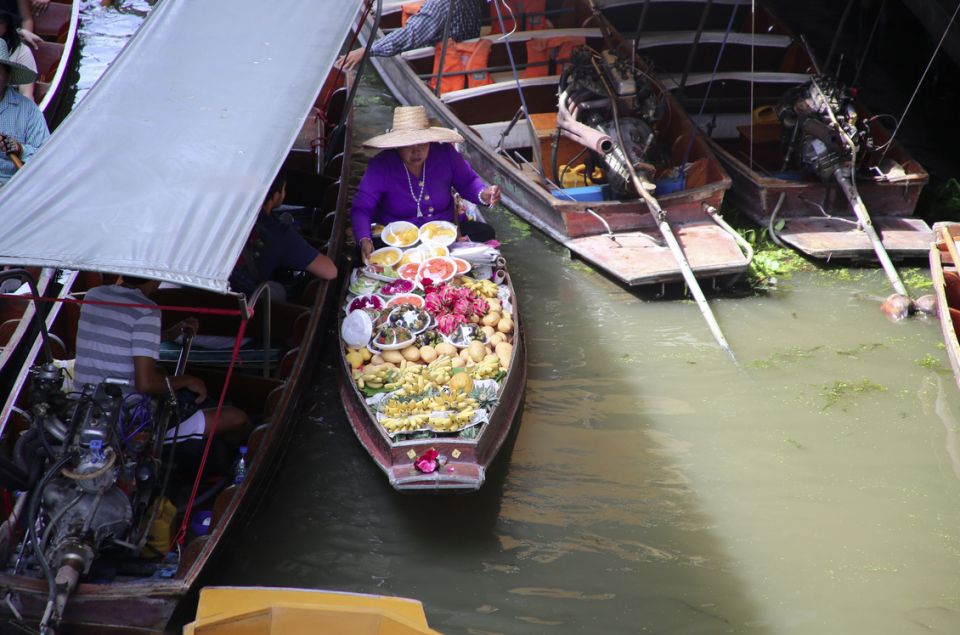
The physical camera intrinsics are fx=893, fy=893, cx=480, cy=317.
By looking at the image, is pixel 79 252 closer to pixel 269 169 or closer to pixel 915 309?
pixel 269 169

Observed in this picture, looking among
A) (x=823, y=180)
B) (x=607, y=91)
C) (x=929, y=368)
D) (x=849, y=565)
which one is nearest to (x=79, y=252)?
(x=849, y=565)

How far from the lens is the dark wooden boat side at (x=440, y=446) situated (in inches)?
167

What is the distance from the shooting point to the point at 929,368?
→ 584 centimetres

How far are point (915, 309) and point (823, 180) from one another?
4.63 feet

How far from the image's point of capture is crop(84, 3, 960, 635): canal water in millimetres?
4199

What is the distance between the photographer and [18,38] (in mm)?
7469

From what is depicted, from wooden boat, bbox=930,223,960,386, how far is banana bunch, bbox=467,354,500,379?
2.81m

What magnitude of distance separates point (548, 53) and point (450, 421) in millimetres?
5223

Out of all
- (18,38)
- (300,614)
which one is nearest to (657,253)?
(300,614)

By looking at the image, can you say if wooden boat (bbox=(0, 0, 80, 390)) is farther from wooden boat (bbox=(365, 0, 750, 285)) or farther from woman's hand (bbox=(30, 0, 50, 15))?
wooden boat (bbox=(365, 0, 750, 285))

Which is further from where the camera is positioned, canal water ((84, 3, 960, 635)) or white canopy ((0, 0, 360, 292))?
canal water ((84, 3, 960, 635))

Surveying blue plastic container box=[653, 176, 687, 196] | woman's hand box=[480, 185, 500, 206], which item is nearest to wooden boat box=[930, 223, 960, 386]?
blue plastic container box=[653, 176, 687, 196]

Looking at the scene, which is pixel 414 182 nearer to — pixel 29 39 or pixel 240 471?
pixel 240 471

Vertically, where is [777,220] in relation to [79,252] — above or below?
below
